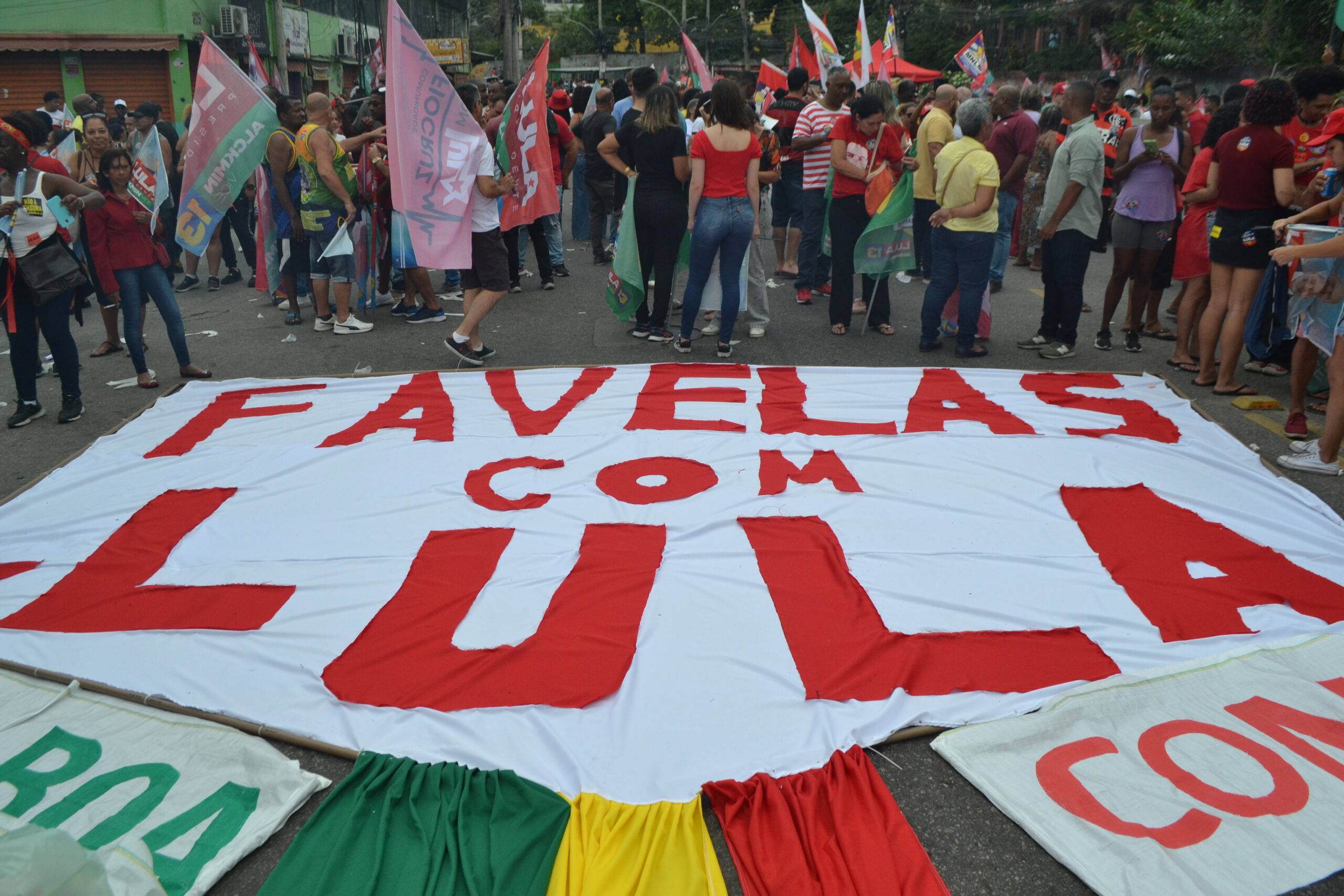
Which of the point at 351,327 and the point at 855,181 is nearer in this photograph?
the point at 855,181

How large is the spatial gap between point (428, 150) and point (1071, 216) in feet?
15.4

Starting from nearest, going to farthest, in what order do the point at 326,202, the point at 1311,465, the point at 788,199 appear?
1. the point at 1311,465
2. the point at 326,202
3. the point at 788,199

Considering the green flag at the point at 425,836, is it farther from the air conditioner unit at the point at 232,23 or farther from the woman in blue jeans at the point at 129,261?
the air conditioner unit at the point at 232,23

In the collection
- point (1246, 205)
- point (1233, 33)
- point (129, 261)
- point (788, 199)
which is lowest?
point (129, 261)

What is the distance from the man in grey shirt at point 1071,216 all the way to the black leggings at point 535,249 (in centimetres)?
488

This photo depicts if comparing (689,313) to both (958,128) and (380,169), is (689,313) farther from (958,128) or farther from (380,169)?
(380,169)

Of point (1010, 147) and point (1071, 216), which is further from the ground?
point (1010, 147)

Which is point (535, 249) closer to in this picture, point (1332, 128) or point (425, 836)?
point (1332, 128)

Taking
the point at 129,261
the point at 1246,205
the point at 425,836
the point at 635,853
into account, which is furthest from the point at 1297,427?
the point at 129,261

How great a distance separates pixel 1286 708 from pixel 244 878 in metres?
3.20

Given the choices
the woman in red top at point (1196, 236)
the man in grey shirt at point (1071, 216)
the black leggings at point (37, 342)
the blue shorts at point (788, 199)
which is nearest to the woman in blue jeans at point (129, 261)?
the black leggings at point (37, 342)

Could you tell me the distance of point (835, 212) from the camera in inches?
304

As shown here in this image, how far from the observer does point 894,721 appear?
3.03m

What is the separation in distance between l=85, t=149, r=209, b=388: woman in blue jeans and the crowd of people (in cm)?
2
